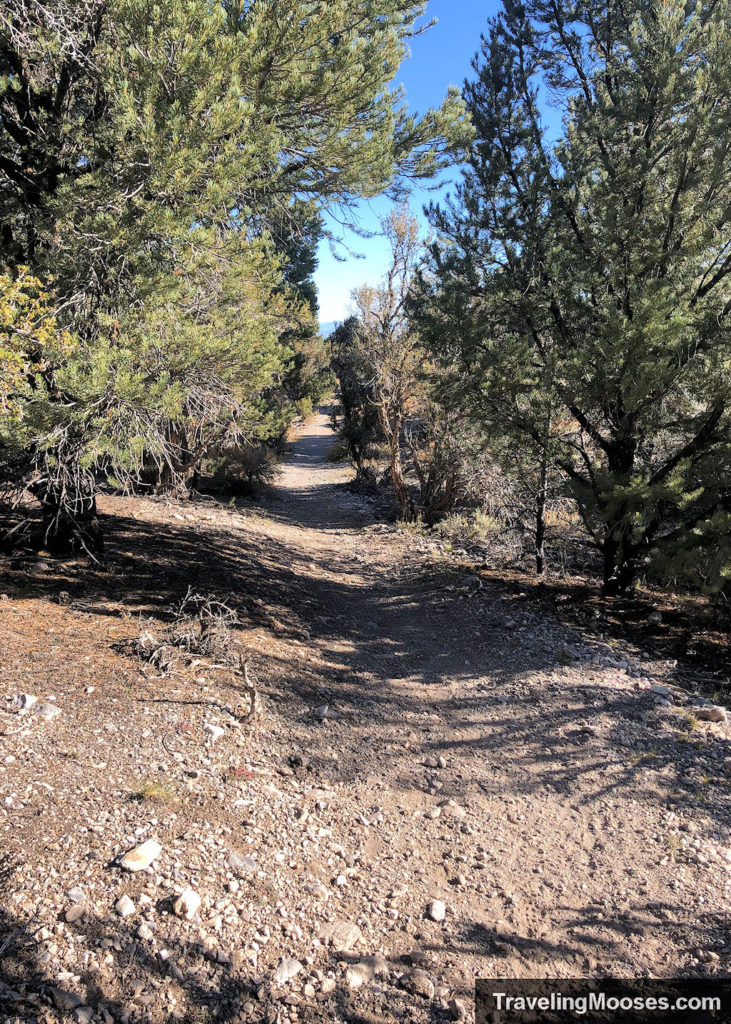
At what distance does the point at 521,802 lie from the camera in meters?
3.80

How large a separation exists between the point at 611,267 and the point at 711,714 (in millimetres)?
4740

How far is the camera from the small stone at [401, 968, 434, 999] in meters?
2.48

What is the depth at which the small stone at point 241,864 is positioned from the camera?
9.50 ft

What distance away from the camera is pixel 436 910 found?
290 cm

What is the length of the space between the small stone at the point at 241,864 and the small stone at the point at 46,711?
4.90 ft

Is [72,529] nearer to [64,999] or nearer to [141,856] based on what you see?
[141,856]

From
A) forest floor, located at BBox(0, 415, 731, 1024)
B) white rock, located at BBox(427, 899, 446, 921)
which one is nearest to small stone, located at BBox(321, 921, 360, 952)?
forest floor, located at BBox(0, 415, 731, 1024)

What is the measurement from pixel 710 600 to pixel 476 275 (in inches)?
182

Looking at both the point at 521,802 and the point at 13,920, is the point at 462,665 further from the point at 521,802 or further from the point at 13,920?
the point at 13,920

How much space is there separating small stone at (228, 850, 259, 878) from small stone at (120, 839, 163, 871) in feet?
1.20

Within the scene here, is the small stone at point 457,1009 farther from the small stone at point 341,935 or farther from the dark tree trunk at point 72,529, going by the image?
the dark tree trunk at point 72,529

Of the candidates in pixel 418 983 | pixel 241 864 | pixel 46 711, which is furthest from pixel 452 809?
pixel 46 711

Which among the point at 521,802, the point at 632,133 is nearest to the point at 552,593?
the point at 521,802

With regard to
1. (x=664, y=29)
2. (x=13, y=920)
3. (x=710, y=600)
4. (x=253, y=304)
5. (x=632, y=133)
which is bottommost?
(x=13, y=920)
